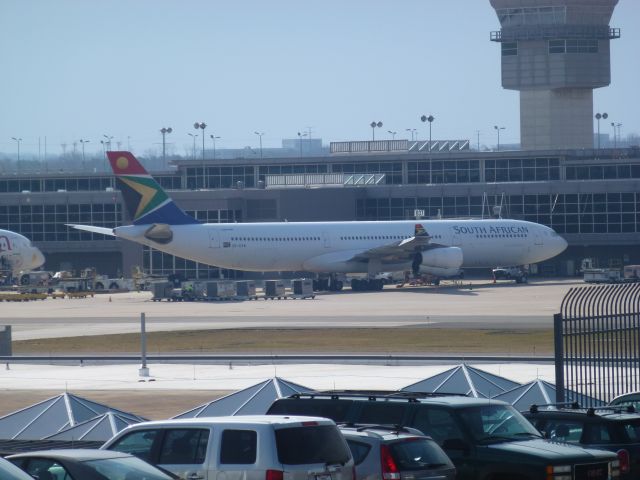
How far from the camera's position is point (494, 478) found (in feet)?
52.9

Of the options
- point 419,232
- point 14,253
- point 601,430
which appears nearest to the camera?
point 601,430

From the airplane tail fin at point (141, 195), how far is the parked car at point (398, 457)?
64.9 meters

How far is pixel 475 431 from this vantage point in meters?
16.6

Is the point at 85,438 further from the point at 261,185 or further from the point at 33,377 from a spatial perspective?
the point at 261,185

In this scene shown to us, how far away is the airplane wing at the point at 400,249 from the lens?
82.2 metres

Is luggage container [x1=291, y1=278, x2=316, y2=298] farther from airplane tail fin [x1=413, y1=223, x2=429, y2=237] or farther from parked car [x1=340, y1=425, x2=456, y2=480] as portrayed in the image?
parked car [x1=340, y1=425, x2=456, y2=480]

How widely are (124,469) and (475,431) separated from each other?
214 inches

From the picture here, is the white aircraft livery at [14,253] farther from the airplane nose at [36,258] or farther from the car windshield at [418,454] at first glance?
the car windshield at [418,454]

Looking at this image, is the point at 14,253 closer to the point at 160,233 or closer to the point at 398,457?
the point at 160,233

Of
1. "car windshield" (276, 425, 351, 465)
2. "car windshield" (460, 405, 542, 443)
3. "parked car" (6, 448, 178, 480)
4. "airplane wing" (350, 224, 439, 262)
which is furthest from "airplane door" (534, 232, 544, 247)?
"parked car" (6, 448, 178, 480)

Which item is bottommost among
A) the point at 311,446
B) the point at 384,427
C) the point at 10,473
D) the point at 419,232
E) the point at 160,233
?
the point at 384,427

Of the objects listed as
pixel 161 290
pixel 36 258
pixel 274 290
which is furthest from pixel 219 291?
pixel 36 258

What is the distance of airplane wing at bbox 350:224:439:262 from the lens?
82.2 meters

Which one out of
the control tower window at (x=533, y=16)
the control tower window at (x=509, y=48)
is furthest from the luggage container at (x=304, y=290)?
the control tower window at (x=509, y=48)
